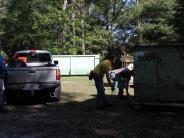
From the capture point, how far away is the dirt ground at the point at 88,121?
416 inches

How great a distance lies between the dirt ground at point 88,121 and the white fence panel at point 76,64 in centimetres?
2463

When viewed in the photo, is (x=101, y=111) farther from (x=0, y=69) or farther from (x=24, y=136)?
(x=24, y=136)

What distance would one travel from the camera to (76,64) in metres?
41.5

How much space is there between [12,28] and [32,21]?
13.9 ft

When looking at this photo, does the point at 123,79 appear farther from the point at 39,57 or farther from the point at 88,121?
the point at 88,121

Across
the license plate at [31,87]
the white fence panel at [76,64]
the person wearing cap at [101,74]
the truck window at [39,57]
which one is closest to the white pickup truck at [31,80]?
the license plate at [31,87]

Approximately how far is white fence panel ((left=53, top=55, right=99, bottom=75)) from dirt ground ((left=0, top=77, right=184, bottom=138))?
24628 mm

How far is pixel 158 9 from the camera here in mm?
57812

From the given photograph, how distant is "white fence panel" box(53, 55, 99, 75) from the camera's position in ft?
136

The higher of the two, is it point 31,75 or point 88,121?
point 31,75

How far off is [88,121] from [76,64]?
2925 cm

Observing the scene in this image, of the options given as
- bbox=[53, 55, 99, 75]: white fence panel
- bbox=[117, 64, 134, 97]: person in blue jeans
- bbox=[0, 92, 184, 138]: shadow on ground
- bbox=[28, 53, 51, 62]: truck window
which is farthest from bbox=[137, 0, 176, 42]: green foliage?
bbox=[0, 92, 184, 138]: shadow on ground

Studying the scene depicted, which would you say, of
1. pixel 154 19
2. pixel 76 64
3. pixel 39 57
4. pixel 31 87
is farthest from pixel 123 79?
pixel 154 19

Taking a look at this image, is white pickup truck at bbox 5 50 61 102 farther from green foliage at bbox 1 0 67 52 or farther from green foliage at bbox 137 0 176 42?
green foliage at bbox 137 0 176 42
